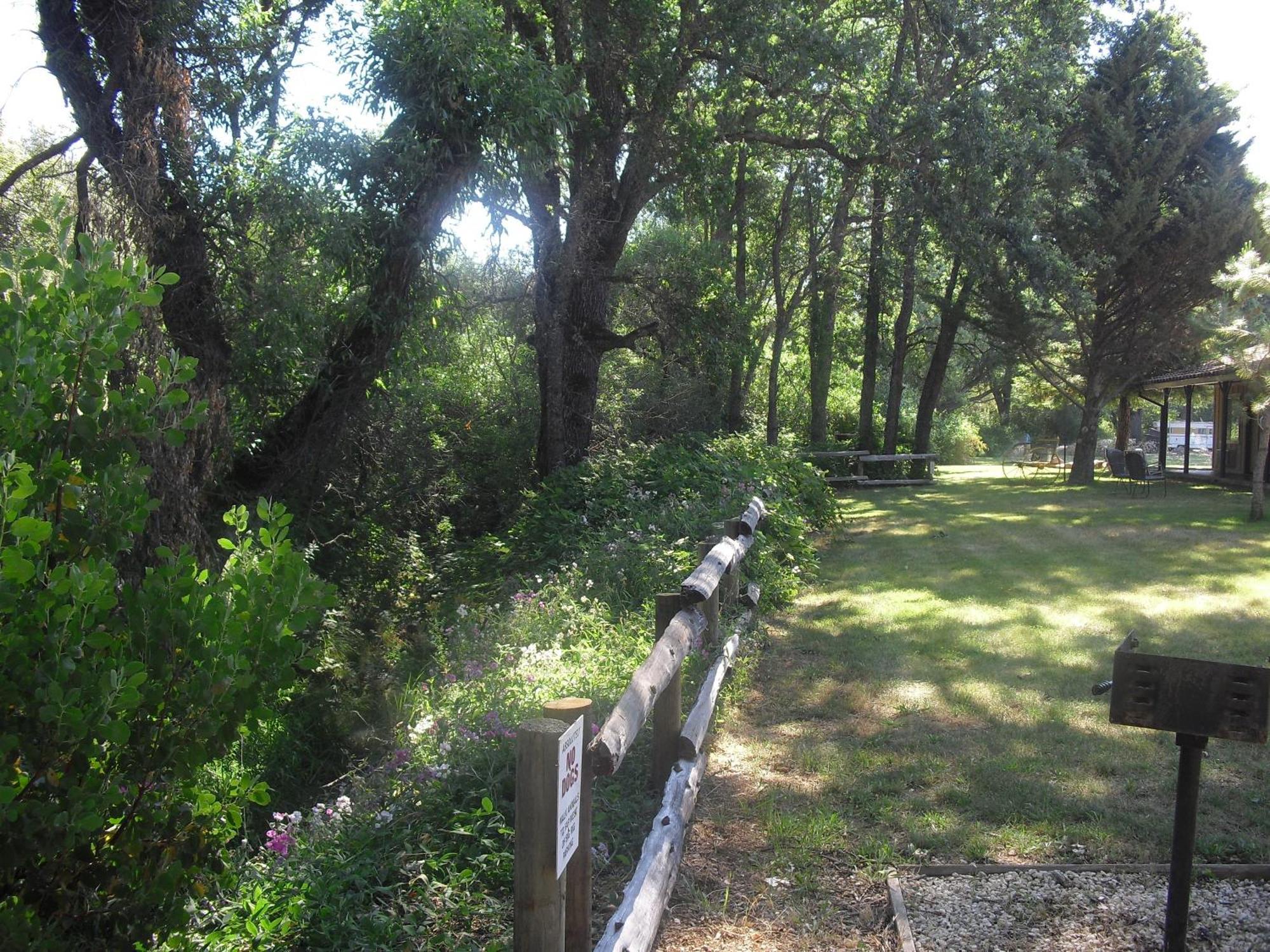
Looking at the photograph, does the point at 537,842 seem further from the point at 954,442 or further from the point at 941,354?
the point at 954,442

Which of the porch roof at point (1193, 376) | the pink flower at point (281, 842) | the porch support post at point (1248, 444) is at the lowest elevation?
the pink flower at point (281, 842)

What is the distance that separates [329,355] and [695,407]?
38.0 feet

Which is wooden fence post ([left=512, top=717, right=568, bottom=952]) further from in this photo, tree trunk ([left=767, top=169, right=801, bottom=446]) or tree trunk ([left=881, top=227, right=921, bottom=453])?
tree trunk ([left=881, top=227, right=921, bottom=453])

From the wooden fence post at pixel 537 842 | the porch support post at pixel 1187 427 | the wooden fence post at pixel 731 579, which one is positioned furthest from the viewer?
the porch support post at pixel 1187 427

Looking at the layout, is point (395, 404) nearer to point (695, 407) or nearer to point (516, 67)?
point (516, 67)

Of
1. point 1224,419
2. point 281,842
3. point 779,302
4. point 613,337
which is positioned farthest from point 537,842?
point 1224,419

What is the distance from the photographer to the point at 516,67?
10.1 metres

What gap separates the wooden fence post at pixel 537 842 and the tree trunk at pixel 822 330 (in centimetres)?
2369

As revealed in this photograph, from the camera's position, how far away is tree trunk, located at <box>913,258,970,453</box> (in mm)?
25531

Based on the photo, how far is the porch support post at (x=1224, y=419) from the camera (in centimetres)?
2356

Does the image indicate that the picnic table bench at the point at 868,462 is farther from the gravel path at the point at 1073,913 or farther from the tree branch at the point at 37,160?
the gravel path at the point at 1073,913

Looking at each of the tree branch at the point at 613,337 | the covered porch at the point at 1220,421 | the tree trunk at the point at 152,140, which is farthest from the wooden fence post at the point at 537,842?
the covered porch at the point at 1220,421

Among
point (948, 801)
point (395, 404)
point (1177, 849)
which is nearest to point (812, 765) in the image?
point (948, 801)

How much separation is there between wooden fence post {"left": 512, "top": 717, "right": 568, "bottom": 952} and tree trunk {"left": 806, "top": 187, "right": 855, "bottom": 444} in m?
23.7
